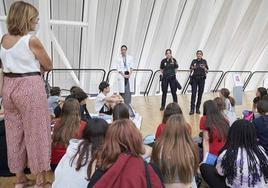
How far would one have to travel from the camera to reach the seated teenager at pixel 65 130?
12.3ft

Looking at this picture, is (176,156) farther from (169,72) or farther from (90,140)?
(169,72)

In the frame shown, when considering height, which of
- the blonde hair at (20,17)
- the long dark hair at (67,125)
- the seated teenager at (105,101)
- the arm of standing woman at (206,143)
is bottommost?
the seated teenager at (105,101)

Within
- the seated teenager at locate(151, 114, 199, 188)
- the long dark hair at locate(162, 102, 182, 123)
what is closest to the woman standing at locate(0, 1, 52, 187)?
the seated teenager at locate(151, 114, 199, 188)

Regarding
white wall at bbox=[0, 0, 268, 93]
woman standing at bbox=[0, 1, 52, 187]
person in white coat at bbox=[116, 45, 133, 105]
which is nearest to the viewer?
woman standing at bbox=[0, 1, 52, 187]

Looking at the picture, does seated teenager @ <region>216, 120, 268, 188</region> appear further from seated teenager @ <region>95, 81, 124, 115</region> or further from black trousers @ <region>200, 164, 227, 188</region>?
seated teenager @ <region>95, 81, 124, 115</region>

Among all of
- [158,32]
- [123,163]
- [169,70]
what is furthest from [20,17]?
[158,32]

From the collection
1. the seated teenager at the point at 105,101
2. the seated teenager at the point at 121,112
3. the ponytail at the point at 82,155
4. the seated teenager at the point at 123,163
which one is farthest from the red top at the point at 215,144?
the seated teenager at the point at 105,101

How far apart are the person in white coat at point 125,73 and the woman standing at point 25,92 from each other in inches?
221

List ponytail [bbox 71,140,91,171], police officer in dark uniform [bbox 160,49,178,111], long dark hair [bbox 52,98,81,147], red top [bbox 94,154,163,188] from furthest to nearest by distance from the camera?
police officer in dark uniform [bbox 160,49,178,111] < long dark hair [bbox 52,98,81,147] < ponytail [bbox 71,140,91,171] < red top [bbox 94,154,163,188]

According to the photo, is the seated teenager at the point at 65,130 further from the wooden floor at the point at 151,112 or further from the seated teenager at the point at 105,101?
the seated teenager at the point at 105,101

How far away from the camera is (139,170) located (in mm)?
1984

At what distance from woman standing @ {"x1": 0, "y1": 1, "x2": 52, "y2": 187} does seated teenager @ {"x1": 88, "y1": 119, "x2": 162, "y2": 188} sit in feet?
2.42

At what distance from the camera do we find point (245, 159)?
3016 mm

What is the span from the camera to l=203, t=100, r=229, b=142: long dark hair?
400 cm
